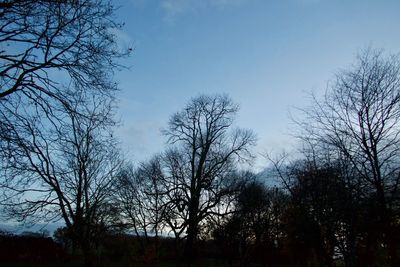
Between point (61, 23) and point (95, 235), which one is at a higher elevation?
point (61, 23)

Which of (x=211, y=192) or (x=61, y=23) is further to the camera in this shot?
(x=211, y=192)

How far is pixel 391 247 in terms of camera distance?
409 inches

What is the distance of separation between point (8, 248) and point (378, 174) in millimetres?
26218

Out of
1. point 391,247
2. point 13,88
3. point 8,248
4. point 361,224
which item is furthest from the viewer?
point 8,248

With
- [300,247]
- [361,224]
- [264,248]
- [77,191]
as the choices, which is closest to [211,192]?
[264,248]

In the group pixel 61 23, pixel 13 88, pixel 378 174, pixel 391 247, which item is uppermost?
pixel 61 23

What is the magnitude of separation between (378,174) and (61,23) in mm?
9420

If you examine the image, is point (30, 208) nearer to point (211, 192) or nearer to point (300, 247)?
point (300, 247)

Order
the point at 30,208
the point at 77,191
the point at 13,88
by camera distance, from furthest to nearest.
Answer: the point at 77,191
the point at 30,208
the point at 13,88

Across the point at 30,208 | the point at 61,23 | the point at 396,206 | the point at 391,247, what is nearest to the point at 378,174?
the point at 396,206

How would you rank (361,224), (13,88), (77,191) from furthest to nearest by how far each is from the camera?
(77,191), (361,224), (13,88)

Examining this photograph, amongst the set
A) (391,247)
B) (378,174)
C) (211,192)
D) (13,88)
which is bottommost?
(391,247)

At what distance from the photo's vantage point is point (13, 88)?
23.7 ft

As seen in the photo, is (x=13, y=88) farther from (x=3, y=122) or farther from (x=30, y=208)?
(x=30, y=208)
